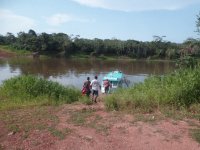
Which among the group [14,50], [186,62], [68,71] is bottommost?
[68,71]

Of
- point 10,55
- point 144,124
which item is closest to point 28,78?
point 144,124

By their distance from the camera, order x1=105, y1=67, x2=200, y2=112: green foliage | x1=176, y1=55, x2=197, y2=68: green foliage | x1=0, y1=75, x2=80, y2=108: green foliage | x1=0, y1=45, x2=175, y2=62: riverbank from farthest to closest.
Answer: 1. x1=0, y1=45, x2=175, y2=62: riverbank
2. x1=176, y1=55, x2=197, y2=68: green foliage
3. x1=0, y1=75, x2=80, y2=108: green foliage
4. x1=105, y1=67, x2=200, y2=112: green foliage

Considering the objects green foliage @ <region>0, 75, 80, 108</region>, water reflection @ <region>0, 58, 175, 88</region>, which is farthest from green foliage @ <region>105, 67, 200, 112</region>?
water reflection @ <region>0, 58, 175, 88</region>

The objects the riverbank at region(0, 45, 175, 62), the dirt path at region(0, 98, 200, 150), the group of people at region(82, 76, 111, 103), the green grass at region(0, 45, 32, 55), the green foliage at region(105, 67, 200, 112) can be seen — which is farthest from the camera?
the green grass at region(0, 45, 32, 55)

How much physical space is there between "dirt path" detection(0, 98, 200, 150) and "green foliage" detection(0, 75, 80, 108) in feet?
13.2

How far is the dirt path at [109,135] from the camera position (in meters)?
6.66

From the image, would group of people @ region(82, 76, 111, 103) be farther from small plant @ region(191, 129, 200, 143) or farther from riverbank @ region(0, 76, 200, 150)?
small plant @ region(191, 129, 200, 143)

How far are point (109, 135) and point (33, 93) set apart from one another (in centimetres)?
696

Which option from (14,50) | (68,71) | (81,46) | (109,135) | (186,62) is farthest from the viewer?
(81,46)

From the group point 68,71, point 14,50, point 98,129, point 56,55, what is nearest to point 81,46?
point 56,55

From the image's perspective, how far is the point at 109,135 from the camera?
23.7 ft

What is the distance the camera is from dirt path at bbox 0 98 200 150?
6.66 metres

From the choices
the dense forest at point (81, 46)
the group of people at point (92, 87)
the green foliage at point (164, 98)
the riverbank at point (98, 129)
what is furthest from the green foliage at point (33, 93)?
the dense forest at point (81, 46)

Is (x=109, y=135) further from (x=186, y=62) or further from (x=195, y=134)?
(x=186, y=62)
